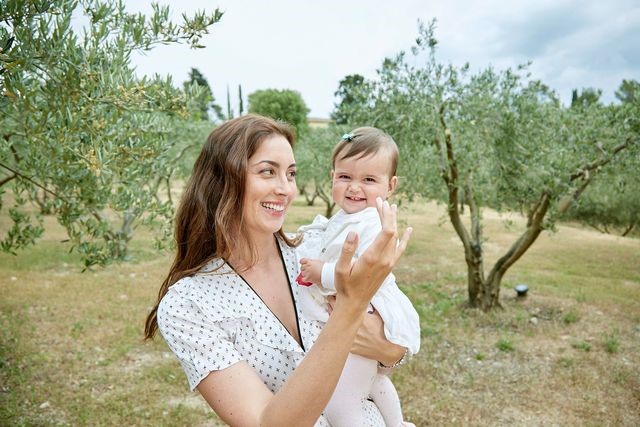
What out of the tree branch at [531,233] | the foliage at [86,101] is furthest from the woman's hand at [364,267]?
the tree branch at [531,233]

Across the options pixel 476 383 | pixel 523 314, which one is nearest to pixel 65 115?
pixel 476 383

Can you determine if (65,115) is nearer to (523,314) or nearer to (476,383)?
(476,383)

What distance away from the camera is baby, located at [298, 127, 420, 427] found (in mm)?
2439

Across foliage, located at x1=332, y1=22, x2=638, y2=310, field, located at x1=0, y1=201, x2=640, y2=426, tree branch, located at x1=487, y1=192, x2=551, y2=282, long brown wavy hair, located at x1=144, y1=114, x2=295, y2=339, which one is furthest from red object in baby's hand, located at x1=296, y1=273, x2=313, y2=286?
tree branch, located at x1=487, y1=192, x2=551, y2=282

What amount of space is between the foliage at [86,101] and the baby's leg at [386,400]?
6.86 feet

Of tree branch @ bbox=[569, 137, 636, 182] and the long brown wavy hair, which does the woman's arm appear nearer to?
the long brown wavy hair

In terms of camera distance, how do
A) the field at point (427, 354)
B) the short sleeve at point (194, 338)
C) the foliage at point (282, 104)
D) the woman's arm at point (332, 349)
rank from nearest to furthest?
the woman's arm at point (332, 349) → the short sleeve at point (194, 338) → the field at point (427, 354) → the foliage at point (282, 104)

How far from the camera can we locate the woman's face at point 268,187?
2355 mm

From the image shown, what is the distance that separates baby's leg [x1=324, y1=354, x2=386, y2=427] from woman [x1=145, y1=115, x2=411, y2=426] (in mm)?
84

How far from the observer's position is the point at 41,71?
306 centimetres

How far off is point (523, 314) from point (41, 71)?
1002cm

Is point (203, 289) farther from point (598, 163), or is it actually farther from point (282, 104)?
point (282, 104)

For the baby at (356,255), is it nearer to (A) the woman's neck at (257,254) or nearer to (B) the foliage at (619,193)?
(A) the woman's neck at (257,254)

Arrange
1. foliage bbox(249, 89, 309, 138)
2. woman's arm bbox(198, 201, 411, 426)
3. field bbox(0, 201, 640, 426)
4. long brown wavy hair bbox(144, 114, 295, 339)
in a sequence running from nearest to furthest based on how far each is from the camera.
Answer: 1. woman's arm bbox(198, 201, 411, 426)
2. long brown wavy hair bbox(144, 114, 295, 339)
3. field bbox(0, 201, 640, 426)
4. foliage bbox(249, 89, 309, 138)
